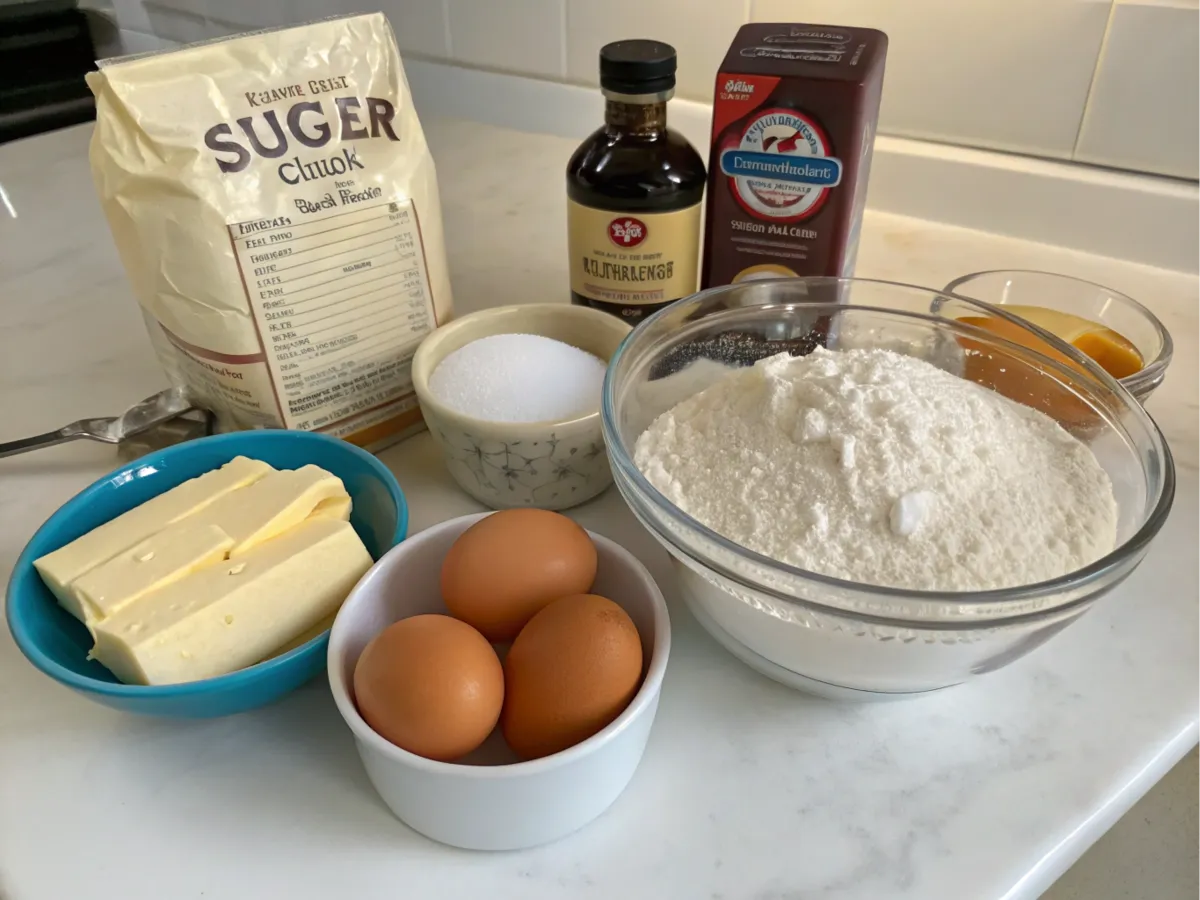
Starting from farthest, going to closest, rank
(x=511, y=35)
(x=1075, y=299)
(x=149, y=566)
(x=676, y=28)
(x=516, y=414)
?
1. (x=511, y=35)
2. (x=676, y=28)
3. (x=1075, y=299)
4. (x=516, y=414)
5. (x=149, y=566)

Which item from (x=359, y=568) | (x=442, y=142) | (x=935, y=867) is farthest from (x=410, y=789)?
(x=442, y=142)

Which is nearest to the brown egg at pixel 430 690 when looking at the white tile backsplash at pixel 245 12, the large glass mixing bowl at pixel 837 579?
the large glass mixing bowl at pixel 837 579

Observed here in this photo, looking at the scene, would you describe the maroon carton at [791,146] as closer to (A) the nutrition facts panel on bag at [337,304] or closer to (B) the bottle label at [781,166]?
(B) the bottle label at [781,166]

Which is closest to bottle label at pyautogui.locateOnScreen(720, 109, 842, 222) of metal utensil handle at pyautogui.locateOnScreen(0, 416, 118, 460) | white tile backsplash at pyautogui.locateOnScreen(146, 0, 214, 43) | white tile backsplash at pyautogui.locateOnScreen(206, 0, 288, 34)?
metal utensil handle at pyautogui.locateOnScreen(0, 416, 118, 460)

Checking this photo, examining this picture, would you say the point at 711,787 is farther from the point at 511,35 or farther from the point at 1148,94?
the point at 511,35

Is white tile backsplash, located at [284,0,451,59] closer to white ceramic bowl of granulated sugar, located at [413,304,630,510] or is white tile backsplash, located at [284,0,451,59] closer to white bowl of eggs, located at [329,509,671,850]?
white ceramic bowl of granulated sugar, located at [413,304,630,510]

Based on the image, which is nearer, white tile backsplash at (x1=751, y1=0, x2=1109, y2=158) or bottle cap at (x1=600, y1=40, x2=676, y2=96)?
bottle cap at (x1=600, y1=40, x2=676, y2=96)

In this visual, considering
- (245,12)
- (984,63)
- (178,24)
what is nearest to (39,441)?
(984,63)

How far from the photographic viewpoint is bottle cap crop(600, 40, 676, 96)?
0.67 m

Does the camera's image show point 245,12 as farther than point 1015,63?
Yes

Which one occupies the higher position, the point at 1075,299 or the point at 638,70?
the point at 638,70

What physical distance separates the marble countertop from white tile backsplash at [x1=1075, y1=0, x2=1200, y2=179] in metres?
0.41

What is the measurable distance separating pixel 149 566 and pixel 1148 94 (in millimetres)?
953

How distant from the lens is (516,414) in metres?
0.65
